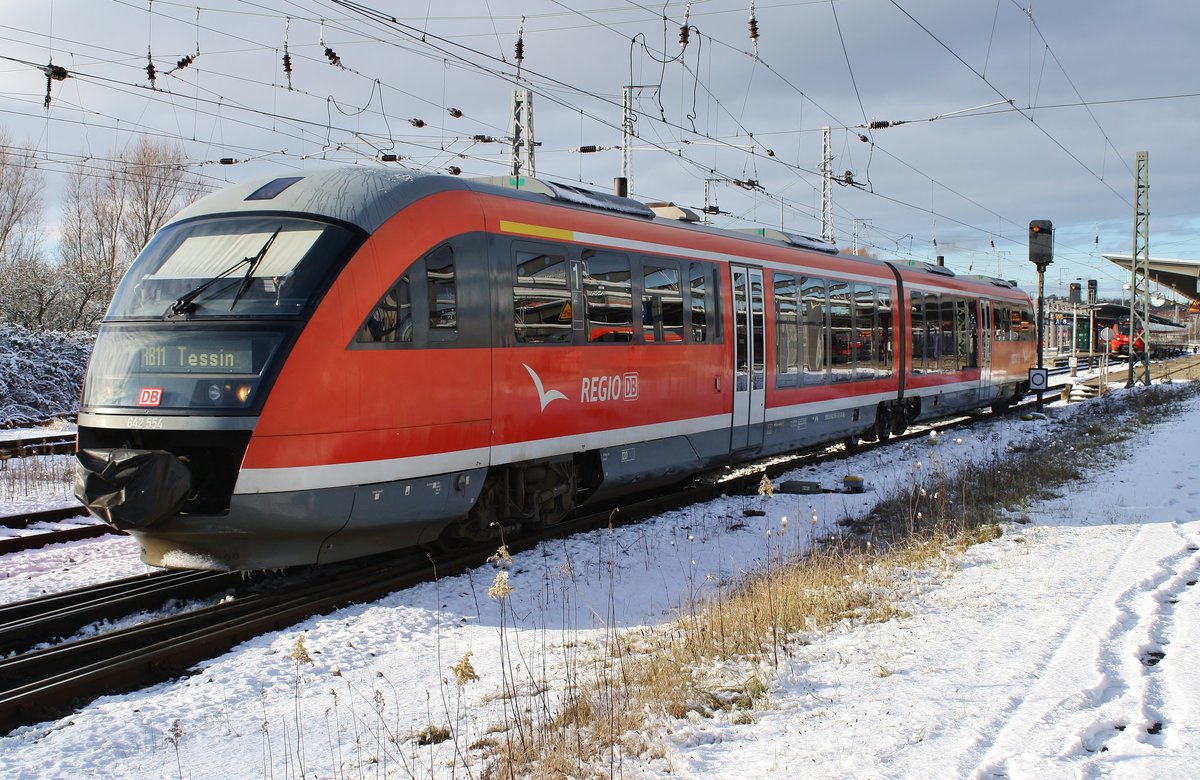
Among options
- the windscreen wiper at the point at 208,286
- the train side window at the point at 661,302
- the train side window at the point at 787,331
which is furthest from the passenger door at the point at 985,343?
the windscreen wiper at the point at 208,286

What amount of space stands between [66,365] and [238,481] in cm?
2028

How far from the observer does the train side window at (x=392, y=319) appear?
6949 millimetres

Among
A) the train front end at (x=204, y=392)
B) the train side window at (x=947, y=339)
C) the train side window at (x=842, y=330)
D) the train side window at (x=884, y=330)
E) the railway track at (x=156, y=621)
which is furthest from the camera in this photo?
the train side window at (x=947, y=339)

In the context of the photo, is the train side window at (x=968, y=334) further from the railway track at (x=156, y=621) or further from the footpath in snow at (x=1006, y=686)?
the railway track at (x=156, y=621)

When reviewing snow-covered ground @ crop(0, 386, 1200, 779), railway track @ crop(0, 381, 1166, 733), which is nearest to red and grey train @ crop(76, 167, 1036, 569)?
railway track @ crop(0, 381, 1166, 733)

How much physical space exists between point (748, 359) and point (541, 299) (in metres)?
A: 4.28

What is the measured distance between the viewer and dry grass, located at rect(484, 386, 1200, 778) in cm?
429

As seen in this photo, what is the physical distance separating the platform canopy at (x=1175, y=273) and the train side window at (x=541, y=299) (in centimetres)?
4389

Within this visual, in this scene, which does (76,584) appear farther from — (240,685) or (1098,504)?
(1098,504)

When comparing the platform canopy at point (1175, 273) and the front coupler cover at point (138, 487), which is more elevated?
the platform canopy at point (1175, 273)

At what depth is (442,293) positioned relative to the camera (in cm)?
753

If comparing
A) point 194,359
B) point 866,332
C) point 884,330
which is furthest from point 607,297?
point 884,330

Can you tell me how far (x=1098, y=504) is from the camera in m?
9.94

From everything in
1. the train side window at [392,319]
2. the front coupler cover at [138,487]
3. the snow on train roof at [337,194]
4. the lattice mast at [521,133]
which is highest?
the lattice mast at [521,133]
